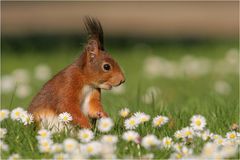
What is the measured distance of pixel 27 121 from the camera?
497 centimetres

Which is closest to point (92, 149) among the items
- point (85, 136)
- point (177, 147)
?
point (85, 136)


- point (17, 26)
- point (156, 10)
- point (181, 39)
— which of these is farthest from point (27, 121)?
point (156, 10)

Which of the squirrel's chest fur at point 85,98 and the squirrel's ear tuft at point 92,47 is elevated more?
the squirrel's ear tuft at point 92,47

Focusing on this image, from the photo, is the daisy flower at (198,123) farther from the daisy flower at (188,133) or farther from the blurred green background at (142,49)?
the blurred green background at (142,49)

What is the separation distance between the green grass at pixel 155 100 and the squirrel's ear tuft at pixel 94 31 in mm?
697

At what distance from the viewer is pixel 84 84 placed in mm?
5359

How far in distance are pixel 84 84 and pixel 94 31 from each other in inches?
18.1

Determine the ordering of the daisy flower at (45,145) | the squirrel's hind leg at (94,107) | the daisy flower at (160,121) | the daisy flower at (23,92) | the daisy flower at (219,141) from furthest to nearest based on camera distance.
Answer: the daisy flower at (23,92) < the squirrel's hind leg at (94,107) < the daisy flower at (160,121) < the daisy flower at (219,141) < the daisy flower at (45,145)

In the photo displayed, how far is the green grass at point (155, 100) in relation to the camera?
482 cm

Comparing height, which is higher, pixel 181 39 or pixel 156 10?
pixel 156 10

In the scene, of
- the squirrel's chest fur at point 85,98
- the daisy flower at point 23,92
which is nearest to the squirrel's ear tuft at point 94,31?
the squirrel's chest fur at point 85,98

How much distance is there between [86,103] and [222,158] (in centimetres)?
153

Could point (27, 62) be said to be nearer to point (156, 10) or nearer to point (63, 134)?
point (63, 134)

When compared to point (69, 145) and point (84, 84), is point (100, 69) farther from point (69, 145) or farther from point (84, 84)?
point (69, 145)
